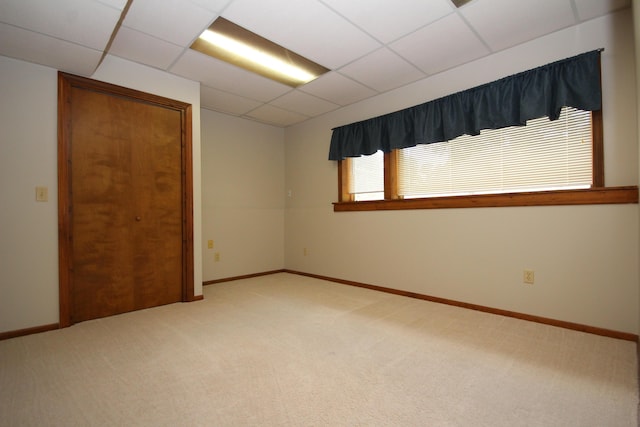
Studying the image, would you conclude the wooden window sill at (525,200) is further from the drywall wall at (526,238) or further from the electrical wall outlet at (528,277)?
the electrical wall outlet at (528,277)

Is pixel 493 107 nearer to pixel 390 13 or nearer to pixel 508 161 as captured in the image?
pixel 508 161

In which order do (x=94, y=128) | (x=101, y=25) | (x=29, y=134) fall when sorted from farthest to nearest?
(x=94, y=128)
(x=29, y=134)
(x=101, y=25)

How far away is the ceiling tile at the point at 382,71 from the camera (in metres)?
2.88

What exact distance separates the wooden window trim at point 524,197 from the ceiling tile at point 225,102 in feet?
6.30

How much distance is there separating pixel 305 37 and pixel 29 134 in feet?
8.07

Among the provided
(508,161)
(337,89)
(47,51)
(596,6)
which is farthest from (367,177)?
(47,51)

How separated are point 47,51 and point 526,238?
13.9ft

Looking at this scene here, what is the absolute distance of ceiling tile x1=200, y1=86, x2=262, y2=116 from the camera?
3.68 metres

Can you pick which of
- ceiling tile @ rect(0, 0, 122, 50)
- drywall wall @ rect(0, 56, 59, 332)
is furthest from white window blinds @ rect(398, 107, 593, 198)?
drywall wall @ rect(0, 56, 59, 332)

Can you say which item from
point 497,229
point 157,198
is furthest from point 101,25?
point 497,229

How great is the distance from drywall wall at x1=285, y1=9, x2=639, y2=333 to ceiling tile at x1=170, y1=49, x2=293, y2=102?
1.15 meters

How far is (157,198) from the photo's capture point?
3.17 metres

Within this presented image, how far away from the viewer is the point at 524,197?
2.64 m

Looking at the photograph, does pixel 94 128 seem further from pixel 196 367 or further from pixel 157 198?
pixel 196 367
